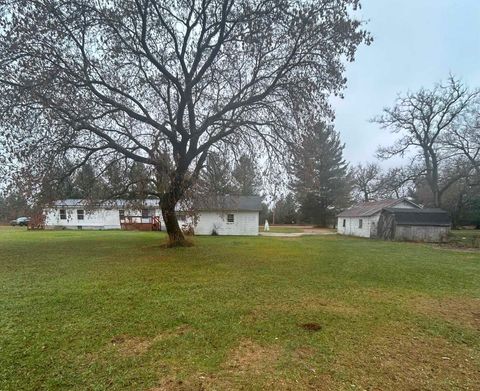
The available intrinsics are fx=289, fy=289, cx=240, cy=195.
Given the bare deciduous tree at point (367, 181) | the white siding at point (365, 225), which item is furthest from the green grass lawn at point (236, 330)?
the bare deciduous tree at point (367, 181)

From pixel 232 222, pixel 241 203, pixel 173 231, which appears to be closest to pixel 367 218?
pixel 241 203

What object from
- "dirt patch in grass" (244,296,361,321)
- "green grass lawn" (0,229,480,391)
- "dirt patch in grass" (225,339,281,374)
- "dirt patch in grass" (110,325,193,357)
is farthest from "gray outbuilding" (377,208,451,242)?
"dirt patch in grass" (110,325,193,357)

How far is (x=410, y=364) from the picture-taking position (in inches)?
134

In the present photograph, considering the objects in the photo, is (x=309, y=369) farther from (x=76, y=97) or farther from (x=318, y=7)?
(x=76, y=97)

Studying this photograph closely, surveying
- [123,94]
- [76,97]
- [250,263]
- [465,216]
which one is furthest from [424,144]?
[76,97]

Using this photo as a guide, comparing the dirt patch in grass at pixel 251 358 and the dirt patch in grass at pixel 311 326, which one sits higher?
the dirt patch in grass at pixel 251 358

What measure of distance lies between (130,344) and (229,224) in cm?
2069

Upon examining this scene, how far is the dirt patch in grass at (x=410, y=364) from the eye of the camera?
3.01 meters

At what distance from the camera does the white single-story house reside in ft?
47.2

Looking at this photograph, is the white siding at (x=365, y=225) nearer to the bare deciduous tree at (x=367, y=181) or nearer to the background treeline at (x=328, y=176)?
the background treeline at (x=328, y=176)

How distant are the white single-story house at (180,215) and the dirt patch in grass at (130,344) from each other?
9.74 metres

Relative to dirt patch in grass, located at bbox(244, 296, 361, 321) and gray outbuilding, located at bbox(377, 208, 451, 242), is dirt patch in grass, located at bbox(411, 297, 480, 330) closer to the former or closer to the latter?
dirt patch in grass, located at bbox(244, 296, 361, 321)

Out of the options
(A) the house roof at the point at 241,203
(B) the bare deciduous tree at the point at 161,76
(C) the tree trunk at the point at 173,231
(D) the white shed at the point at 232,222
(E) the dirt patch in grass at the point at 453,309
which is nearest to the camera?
(E) the dirt patch in grass at the point at 453,309

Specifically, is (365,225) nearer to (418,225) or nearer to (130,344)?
(418,225)
